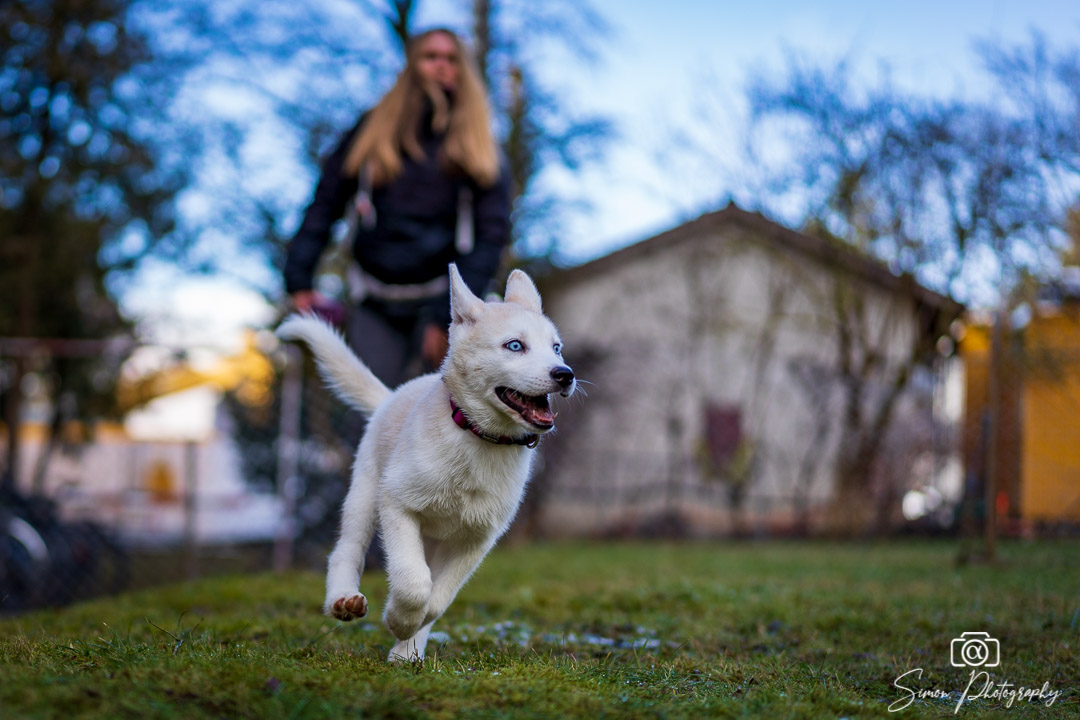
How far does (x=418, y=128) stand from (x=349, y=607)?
276 centimetres

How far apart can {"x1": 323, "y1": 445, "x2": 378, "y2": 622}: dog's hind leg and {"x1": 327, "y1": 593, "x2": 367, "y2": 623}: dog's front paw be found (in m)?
0.07

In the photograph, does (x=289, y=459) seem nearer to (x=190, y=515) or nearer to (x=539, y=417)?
(x=190, y=515)

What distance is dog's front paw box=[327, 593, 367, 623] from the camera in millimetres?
2910

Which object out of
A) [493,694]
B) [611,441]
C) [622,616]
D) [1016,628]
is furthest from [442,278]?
[611,441]

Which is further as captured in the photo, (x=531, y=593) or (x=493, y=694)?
(x=531, y=593)

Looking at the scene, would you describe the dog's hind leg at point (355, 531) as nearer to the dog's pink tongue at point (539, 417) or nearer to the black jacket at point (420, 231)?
the dog's pink tongue at point (539, 417)

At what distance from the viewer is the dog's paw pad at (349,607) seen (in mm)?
2910

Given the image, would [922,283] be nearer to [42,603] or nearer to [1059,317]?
[1059,317]

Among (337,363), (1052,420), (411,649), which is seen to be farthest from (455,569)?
(1052,420)

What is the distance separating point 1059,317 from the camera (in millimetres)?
9688

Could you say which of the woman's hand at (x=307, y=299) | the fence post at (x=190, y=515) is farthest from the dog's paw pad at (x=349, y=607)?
the fence post at (x=190, y=515)

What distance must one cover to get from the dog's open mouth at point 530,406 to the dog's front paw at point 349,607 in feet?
2.45

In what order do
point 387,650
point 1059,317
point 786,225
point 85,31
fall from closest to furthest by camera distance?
point 387,650
point 1059,317
point 786,225
point 85,31

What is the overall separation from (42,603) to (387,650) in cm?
492
